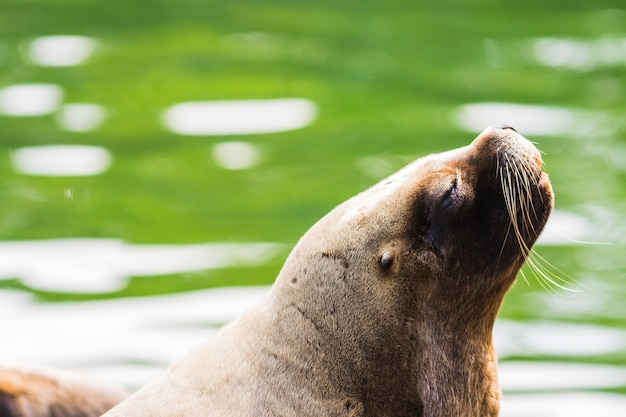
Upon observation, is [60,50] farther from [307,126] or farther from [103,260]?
[103,260]

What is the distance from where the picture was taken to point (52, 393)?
4836 millimetres

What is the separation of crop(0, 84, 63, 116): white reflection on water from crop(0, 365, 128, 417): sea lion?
15.4 ft

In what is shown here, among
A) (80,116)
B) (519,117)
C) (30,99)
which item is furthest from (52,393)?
(30,99)

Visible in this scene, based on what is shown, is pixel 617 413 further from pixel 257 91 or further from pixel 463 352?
pixel 257 91

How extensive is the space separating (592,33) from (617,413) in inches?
242

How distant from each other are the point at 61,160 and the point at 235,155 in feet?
3.30

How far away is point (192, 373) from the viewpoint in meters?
3.78

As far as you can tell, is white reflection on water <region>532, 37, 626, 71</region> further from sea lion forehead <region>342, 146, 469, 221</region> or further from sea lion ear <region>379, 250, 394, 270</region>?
sea lion ear <region>379, 250, 394, 270</region>

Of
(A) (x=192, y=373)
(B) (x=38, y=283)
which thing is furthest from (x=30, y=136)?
(A) (x=192, y=373)

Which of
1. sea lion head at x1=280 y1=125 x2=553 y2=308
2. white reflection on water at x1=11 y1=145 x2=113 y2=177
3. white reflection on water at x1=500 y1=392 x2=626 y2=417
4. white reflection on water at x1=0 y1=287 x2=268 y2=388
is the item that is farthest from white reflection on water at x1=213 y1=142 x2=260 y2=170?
sea lion head at x1=280 y1=125 x2=553 y2=308

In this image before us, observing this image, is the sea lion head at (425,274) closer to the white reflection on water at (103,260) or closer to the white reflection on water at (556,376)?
the white reflection on water at (556,376)

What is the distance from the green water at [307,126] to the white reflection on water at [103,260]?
0.25 ft

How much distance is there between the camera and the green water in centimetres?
730

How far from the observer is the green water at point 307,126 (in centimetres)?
730
